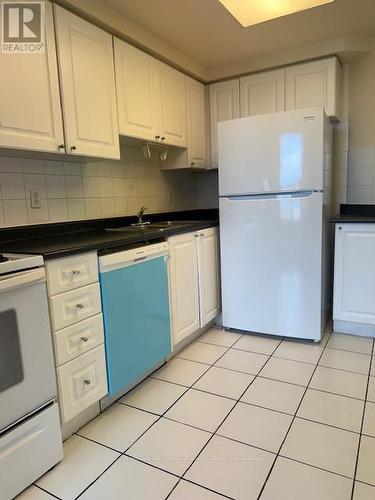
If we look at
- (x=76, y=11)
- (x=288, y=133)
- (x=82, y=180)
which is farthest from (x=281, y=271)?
(x=76, y=11)

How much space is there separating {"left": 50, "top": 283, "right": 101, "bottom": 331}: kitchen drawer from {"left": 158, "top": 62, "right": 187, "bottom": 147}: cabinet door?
1397 millimetres

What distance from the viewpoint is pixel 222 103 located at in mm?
3037

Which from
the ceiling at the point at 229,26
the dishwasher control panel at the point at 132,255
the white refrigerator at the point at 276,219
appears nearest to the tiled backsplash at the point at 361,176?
the white refrigerator at the point at 276,219

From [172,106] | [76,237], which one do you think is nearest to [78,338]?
[76,237]

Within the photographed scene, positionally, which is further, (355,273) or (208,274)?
(208,274)

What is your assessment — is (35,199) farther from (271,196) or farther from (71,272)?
(271,196)

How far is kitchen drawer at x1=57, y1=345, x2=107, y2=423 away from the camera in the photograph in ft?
4.83

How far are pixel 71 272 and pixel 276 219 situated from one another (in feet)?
4.86

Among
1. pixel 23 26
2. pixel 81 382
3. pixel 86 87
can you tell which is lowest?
pixel 81 382

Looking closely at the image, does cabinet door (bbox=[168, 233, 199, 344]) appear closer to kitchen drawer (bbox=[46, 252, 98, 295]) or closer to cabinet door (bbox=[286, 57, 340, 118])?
kitchen drawer (bbox=[46, 252, 98, 295])

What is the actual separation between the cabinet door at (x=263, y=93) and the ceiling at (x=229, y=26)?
185mm

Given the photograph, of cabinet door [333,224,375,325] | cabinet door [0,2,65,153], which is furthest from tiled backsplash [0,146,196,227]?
cabinet door [333,224,375,325]

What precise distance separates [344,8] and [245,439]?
8.24 feet

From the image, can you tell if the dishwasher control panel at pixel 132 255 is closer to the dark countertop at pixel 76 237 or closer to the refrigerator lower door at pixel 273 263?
the dark countertop at pixel 76 237
